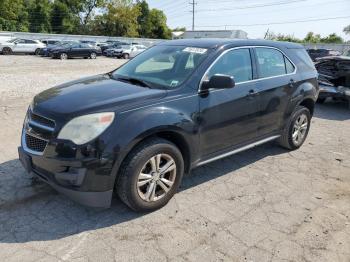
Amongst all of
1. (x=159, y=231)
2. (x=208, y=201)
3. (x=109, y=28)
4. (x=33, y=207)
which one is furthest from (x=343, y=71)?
(x=109, y=28)

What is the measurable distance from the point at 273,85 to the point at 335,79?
5.78 metres

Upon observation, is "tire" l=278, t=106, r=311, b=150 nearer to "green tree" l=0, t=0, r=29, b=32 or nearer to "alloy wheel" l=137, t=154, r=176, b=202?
"alloy wheel" l=137, t=154, r=176, b=202

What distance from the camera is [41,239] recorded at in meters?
3.21

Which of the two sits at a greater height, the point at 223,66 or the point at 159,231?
the point at 223,66

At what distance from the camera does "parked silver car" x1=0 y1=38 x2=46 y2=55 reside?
28.0 metres

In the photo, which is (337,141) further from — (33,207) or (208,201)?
(33,207)

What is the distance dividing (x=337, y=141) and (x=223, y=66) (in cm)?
353

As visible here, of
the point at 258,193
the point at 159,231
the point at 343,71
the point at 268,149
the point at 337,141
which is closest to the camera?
the point at 159,231

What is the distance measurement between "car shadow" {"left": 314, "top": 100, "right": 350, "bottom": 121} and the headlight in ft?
22.7

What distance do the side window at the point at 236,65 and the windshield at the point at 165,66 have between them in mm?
213

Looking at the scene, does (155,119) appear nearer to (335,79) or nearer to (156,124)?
(156,124)

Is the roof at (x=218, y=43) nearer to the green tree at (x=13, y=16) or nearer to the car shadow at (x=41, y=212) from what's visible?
the car shadow at (x=41, y=212)

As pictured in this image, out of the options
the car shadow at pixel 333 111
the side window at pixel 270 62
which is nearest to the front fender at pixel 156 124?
the side window at pixel 270 62

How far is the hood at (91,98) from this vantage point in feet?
11.0
